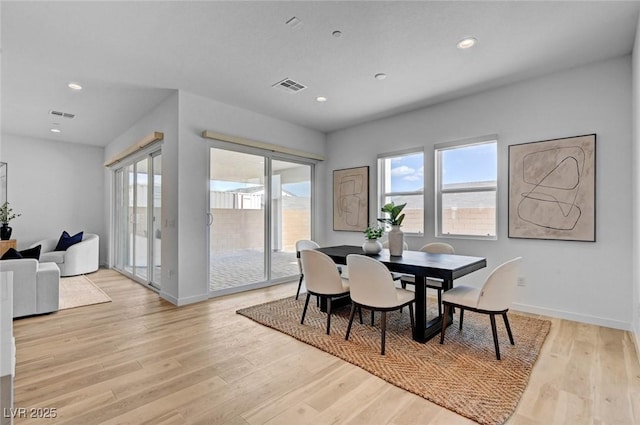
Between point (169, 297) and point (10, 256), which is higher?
point (10, 256)

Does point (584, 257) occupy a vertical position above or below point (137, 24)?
below

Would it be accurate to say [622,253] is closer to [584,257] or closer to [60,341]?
[584,257]

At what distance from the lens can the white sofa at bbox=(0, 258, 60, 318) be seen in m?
3.31

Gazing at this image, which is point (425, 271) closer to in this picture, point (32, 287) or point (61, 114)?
point (32, 287)

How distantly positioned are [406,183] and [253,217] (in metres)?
2.52

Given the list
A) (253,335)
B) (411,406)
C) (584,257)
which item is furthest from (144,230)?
(584,257)

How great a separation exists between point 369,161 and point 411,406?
157 inches

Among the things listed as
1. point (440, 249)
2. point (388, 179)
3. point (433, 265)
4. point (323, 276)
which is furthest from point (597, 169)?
point (323, 276)

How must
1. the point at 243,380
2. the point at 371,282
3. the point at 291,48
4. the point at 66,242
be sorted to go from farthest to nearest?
1. the point at 66,242
2. the point at 291,48
3. the point at 371,282
4. the point at 243,380

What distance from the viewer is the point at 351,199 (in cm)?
543

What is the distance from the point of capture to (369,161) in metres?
5.23

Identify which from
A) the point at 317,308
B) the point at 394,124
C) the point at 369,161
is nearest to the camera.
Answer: the point at 317,308

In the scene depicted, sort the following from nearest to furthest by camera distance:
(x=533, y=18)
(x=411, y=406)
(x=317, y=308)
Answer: (x=411, y=406) < (x=533, y=18) < (x=317, y=308)

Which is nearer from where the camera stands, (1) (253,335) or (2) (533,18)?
(2) (533,18)
